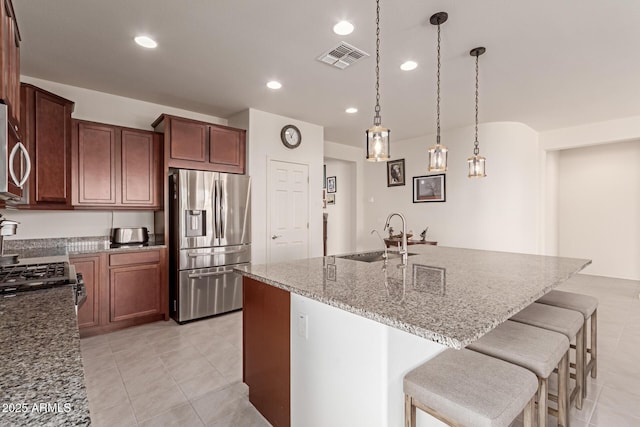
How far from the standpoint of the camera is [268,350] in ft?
6.10

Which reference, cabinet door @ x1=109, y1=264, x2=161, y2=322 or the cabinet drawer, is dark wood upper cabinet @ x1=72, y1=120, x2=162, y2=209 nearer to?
the cabinet drawer

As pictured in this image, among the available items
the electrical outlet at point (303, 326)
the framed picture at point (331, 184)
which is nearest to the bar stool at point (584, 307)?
the electrical outlet at point (303, 326)

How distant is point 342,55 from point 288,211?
242 cm

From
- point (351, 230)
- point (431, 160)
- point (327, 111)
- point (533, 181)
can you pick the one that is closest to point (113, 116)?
point (327, 111)

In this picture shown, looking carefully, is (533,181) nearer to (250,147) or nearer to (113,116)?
(250,147)

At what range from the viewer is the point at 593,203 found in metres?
5.95

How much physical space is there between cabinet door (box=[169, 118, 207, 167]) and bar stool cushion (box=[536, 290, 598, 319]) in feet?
11.9

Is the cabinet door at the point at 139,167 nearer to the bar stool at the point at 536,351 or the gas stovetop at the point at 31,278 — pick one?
the gas stovetop at the point at 31,278

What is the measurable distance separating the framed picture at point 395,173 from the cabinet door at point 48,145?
5156mm

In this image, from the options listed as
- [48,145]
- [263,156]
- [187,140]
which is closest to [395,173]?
[263,156]

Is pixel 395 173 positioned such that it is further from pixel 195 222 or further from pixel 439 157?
pixel 195 222

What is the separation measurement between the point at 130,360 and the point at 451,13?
3.70 m

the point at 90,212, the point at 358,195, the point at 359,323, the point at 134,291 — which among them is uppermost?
the point at 358,195

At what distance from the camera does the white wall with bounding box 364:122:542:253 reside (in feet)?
16.8
